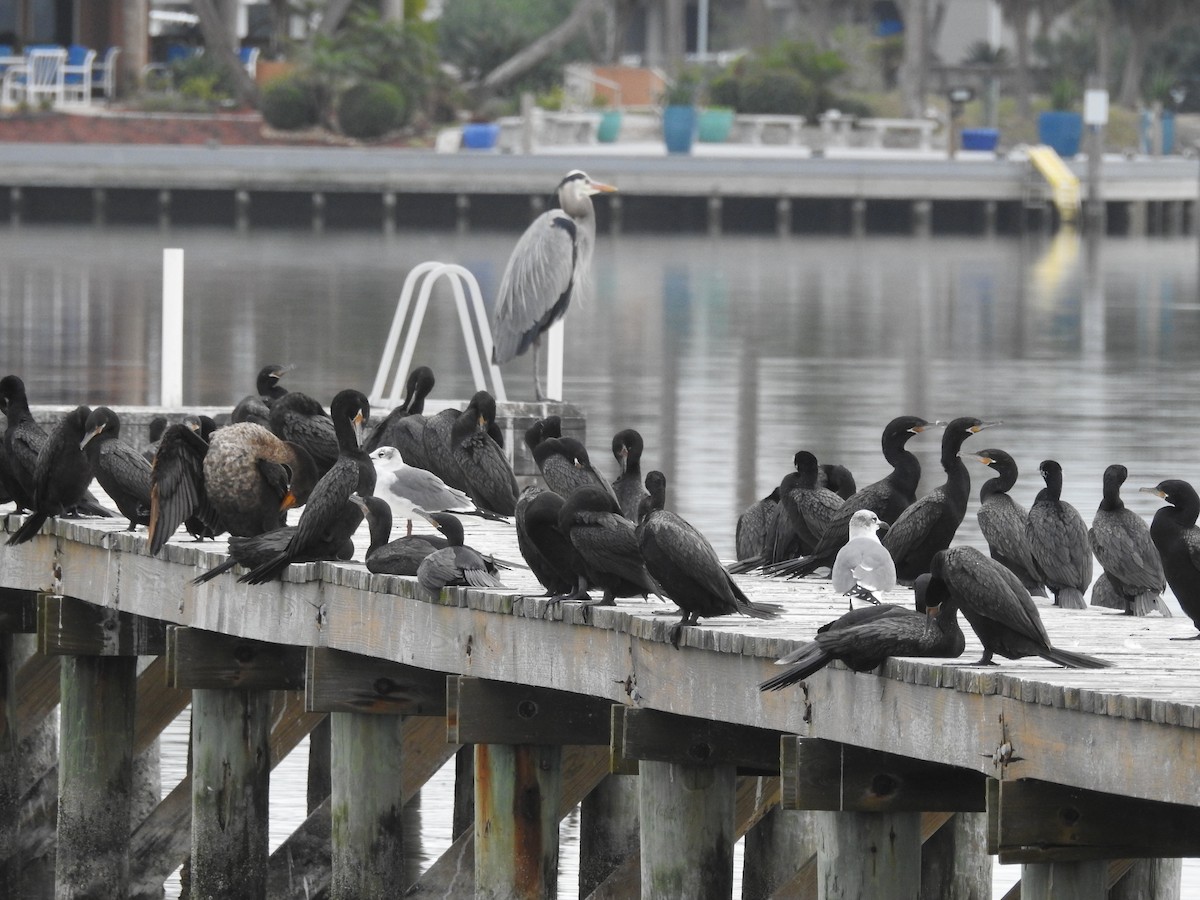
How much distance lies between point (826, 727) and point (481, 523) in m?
4.69

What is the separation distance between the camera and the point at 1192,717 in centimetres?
810

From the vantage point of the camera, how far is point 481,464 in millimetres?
13727

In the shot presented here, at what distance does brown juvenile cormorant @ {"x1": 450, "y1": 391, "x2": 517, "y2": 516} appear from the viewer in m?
13.7

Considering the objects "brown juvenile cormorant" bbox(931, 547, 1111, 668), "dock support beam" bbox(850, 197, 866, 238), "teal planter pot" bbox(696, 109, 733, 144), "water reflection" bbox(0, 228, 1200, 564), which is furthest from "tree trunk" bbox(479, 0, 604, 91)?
"brown juvenile cormorant" bbox(931, 547, 1111, 668)

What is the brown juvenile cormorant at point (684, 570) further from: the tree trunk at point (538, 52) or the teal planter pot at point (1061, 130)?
the teal planter pot at point (1061, 130)

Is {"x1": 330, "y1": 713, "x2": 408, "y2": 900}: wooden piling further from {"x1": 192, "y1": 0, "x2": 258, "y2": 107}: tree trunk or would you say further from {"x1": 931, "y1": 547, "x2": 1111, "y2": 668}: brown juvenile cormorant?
{"x1": 192, "y1": 0, "x2": 258, "y2": 107}: tree trunk

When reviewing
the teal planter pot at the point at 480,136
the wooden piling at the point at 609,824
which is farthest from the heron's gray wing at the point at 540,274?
the teal planter pot at the point at 480,136

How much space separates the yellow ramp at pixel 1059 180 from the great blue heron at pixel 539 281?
53.8 metres

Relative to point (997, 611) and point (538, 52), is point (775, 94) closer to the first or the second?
point (538, 52)

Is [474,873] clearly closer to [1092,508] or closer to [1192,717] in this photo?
[1192,717]

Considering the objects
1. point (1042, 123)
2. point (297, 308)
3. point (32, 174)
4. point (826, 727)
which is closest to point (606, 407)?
point (297, 308)

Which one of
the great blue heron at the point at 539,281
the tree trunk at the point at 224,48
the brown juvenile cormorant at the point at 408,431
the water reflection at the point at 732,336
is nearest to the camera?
the brown juvenile cormorant at the point at 408,431

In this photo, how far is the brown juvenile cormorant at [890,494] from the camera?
1178 centimetres

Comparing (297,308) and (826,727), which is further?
(297,308)
